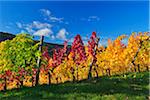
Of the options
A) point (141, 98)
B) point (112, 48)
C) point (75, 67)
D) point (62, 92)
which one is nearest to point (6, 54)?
point (62, 92)

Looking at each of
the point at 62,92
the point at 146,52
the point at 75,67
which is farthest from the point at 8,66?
the point at 146,52

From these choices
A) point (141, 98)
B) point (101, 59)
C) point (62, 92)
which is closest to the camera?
point (141, 98)

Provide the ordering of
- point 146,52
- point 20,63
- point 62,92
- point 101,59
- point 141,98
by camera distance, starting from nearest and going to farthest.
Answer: point 141,98, point 62,92, point 20,63, point 146,52, point 101,59

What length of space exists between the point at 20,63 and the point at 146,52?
1290 inches

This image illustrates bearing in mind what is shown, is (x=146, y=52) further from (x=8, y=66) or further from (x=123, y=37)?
(x=8, y=66)

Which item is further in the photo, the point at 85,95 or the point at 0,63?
the point at 0,63

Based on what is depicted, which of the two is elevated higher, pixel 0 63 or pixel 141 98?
pixel 0 63

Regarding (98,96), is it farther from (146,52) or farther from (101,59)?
(101,59)

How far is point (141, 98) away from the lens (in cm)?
1870

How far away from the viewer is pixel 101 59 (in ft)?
208

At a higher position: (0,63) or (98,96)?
(0,63)

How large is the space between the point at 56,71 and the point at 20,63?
1201 inches

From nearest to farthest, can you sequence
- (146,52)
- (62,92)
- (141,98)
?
(141,98) → (62,92) → (146,52)

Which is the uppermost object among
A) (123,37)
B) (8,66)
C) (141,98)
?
(123,37)
